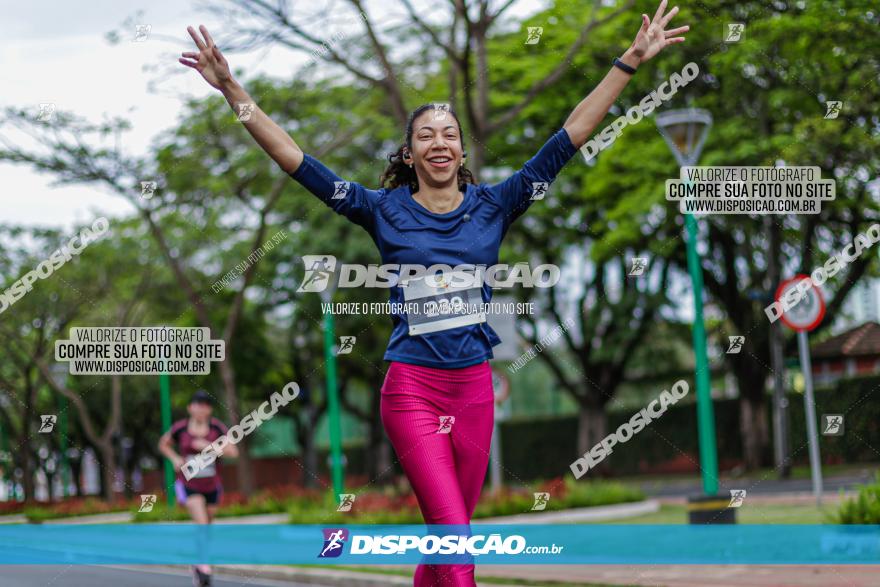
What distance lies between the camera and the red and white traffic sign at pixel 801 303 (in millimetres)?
11867

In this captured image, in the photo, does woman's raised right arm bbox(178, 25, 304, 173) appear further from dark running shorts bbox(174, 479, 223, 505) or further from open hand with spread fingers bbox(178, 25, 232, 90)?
dark running shorts bbox(174, 479, 223, 505)

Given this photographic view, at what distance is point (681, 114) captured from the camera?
1188cm

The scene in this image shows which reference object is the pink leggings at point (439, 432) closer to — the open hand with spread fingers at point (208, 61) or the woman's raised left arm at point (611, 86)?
the woman's raised left arm at point (611, 86)

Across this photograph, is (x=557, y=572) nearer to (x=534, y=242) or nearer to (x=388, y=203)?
(x=388, y=203)

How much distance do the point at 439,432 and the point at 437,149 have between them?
0.97 m

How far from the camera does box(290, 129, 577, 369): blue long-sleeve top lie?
3.92m

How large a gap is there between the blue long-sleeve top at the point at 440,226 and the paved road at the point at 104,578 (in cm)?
594

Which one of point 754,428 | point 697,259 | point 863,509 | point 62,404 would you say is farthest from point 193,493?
point 62,404

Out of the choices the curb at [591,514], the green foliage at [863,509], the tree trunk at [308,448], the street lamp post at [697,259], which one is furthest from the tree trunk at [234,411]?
the tree trunk at [308,448]

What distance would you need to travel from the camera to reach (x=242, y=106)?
3.98 meters

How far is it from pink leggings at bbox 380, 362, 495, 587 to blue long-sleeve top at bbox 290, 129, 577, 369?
55mm

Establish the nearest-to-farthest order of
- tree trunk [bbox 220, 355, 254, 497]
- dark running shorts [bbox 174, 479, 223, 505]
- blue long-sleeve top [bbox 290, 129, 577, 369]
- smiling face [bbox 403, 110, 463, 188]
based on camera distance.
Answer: blue long-sleeve top [bbox 290, 129, 577, 369] → smiling face [bbox 403, 110, 463, 188] → dark running shorts [bbox 174, 479, 223, 505] → tree trunk [bbox 220, 355, 254, 497]

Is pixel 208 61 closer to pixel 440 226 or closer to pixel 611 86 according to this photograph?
pixel 440 226

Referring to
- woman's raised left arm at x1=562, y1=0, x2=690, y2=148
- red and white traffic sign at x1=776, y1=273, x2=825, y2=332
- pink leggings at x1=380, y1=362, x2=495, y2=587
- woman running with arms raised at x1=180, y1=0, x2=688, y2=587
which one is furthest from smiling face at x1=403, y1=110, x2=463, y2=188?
red and white traffic sign at x1=776, y1=273, x2=825, y2=332
